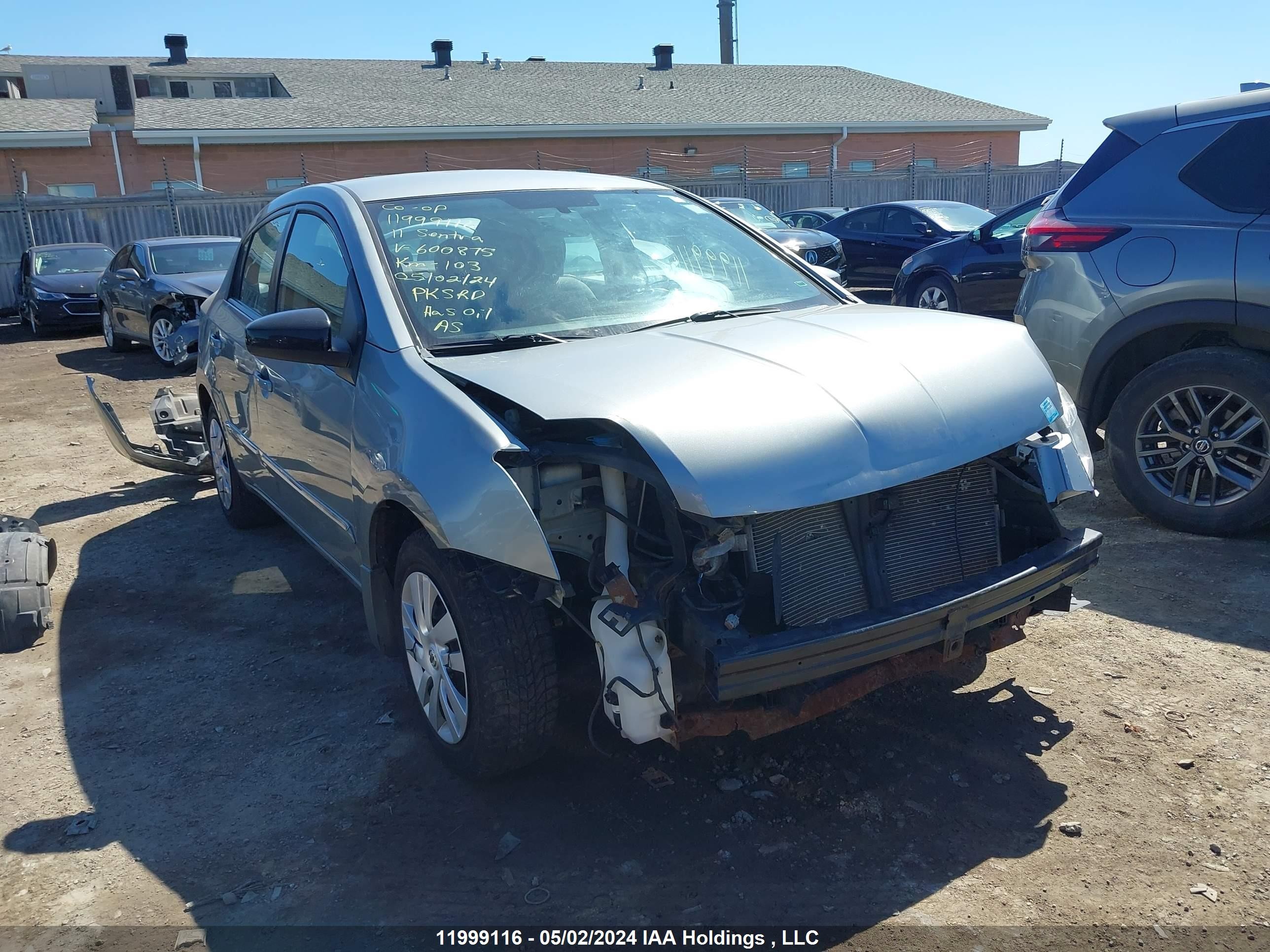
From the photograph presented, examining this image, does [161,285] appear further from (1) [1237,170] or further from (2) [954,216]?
(1) [1237,170]

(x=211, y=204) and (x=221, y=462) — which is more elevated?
(x=211, y=204)

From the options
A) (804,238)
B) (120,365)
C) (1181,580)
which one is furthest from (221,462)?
(804,238)

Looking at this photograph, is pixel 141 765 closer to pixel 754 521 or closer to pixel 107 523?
pixel 754 521

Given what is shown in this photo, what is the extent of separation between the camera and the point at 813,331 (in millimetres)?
3428

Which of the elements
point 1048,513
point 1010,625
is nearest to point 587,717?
point 1010,625

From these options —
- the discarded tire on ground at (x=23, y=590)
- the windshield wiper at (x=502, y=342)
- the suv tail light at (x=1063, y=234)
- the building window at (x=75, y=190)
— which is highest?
the building window at (x=75, y=190)

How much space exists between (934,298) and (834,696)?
9.43 m

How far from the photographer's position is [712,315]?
12.5ft

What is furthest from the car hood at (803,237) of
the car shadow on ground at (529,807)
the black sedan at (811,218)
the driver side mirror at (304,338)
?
the car shadow on ground at (529,807)

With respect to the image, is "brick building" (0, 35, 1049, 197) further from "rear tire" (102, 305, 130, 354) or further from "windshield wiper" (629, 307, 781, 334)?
"windshield wiper" (629, 307, 781, 334)

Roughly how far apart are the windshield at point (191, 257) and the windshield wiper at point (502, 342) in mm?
10847

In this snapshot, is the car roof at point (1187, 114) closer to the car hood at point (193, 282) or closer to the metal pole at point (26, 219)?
the car hood at point (193, 282)

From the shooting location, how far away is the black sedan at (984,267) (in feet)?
35.2

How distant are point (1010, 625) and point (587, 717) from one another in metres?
1.46
